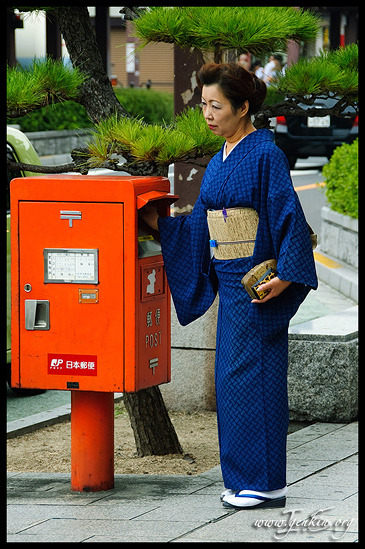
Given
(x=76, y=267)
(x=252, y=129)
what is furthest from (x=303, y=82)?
(x=76, y=267)

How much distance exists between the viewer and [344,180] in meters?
9.45

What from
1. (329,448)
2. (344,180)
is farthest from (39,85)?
(344,180)

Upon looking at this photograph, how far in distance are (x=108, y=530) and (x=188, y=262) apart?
Answer: 1.24 m

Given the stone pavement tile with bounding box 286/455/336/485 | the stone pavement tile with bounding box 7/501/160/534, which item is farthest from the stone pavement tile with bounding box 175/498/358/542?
the stone pavement tile with bounding box 286/455/336/485

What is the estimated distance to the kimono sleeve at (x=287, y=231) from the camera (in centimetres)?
383

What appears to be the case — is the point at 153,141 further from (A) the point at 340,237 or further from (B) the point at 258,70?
(B) the point at 258,70

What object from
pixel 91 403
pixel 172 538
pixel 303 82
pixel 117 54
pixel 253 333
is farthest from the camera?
pixel 117 54

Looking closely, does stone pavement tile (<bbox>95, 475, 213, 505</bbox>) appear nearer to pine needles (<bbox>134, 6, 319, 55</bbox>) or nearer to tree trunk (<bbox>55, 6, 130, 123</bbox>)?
tree trunk (<bbox>55, 6, 130, 123</bbox>)

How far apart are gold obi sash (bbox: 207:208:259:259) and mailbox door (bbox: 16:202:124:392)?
41cm

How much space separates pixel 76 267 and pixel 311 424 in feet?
7.12

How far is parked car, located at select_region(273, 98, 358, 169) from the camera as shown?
17.7 metres

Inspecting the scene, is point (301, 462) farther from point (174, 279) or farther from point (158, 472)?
point (174, 279)

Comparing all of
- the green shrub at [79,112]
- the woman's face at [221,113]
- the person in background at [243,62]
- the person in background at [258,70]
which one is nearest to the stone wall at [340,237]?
the person in background at [258,70]
